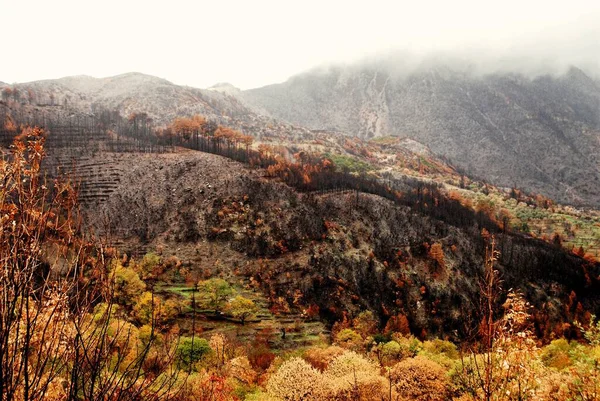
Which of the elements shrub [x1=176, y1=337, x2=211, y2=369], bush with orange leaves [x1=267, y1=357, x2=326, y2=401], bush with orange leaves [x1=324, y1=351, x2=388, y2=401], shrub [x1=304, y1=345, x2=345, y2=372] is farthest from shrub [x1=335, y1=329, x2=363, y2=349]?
bush with orange leaves [x1=267, y1=357, x2=326, y2=401]

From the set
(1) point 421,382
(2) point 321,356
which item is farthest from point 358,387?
(2) point 321,356

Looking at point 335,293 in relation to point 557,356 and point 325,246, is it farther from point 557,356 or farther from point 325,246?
point 557,356

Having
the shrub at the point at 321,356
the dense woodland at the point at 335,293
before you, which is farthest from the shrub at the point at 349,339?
the shrub at the point at 321,356

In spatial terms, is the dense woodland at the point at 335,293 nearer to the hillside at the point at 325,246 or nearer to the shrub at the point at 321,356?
the shrub at the point at 321,356

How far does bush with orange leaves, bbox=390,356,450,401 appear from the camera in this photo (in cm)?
3388

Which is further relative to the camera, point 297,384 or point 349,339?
point 349,339

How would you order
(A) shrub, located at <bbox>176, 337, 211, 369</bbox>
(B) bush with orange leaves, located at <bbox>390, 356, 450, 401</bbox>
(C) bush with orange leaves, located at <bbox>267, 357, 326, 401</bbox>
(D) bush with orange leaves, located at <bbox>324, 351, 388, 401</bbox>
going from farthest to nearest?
(A) shrub, located at <bbox>176, 337, 211, 369</bbox>
(B) bush with orange leaves, located at <bbox>390, 356, 450, 401</bbox>
(C) bush with orange leaves, located at <bbox>267, 357, 326, 401</bbox>
(D) bush with orange leaves, located at <bbox>324, 351, 388, 401</bbox>

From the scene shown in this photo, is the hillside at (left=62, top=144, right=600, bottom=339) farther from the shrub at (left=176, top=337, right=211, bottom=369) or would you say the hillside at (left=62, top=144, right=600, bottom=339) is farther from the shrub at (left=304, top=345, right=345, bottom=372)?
the shrub at (left=176, top=337, right=211, bottom=369)

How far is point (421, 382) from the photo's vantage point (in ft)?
114

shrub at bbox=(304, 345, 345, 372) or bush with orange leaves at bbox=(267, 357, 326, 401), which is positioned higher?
bush with orange leaves at bbox=(267, 357, 326, 401)

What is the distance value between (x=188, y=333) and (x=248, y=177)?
64821 millimetres

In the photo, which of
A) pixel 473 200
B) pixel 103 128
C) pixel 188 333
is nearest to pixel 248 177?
pixel 188 333

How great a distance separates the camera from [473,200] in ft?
620

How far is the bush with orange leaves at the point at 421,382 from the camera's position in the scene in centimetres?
3388
